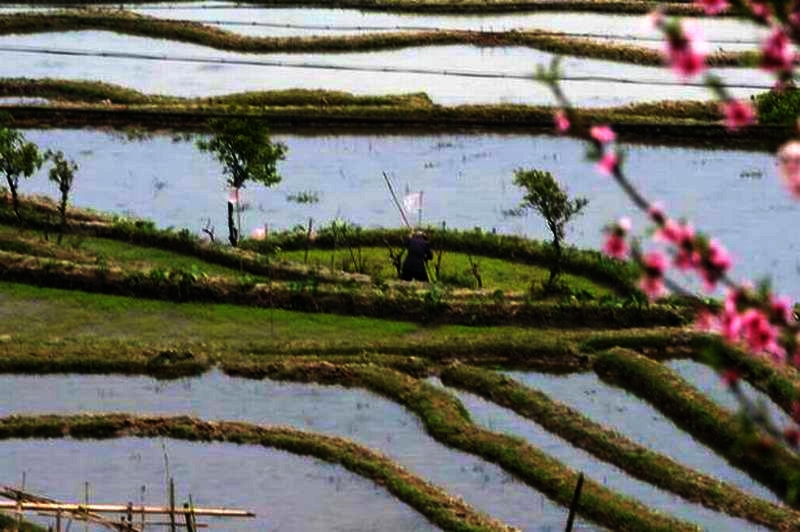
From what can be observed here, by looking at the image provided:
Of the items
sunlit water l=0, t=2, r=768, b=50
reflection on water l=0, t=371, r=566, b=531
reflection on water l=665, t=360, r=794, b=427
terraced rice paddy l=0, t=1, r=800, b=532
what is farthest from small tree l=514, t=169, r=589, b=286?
sunlit water l=0, t=2, r=768, b=50

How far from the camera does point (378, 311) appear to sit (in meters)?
16.9

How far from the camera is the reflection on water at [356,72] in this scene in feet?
88.2

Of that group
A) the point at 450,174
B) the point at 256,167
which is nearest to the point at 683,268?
the point at 256,167

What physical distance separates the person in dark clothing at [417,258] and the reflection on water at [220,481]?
4.73m

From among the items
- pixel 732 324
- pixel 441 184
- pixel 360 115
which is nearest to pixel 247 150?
pixel 441 184

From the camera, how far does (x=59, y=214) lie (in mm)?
20281

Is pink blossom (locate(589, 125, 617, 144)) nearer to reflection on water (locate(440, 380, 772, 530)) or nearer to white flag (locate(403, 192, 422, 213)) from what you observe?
reflection on water (locate(440, 380, 772, 530))

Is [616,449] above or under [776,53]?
under

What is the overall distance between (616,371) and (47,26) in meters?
19.1

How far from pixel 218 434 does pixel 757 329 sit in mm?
9733

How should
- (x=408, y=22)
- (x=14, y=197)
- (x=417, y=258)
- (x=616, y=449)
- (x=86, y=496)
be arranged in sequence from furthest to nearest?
(x=408, y=22), (x=14, y=197), (x=417, y=258), (x=616, y=449), (x=86, y=496)

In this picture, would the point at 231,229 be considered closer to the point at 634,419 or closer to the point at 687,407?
the point at 634,419

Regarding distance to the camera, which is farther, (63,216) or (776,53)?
(63,216)

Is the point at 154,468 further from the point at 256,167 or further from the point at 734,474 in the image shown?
the point at 256,167
